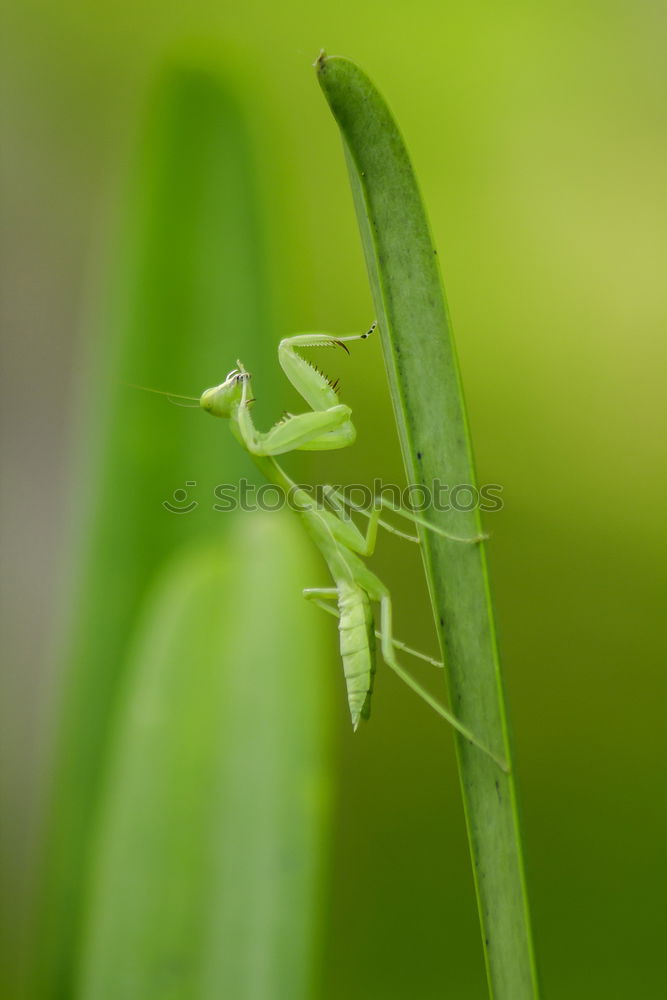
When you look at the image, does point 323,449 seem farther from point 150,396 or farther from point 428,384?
point 428,384

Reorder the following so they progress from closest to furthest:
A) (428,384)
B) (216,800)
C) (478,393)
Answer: (428,384) < (216,800) < (478,393)

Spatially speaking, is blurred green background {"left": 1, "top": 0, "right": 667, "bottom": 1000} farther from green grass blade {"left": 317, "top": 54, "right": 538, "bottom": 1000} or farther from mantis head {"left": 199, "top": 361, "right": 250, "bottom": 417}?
green grass blade {"left": 317, "top": 54, "right": 538, "bottom": 1000}

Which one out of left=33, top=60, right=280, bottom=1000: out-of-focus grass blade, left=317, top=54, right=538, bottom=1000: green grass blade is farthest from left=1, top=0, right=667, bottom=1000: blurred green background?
left=317, top=54, right=538, bottom=1000: green grass blade

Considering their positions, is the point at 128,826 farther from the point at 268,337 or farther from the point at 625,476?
the point at 625,476

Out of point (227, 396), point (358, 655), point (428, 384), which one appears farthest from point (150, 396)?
point (428, 384)

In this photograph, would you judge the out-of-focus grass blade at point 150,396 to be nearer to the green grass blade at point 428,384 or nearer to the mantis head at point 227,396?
the mantis head at point 227,396

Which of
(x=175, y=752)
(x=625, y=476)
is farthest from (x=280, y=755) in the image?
(x=625, y=476)
